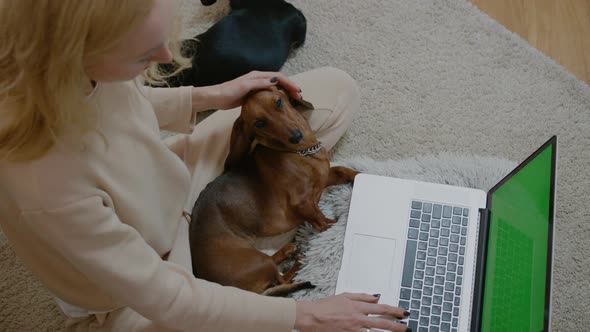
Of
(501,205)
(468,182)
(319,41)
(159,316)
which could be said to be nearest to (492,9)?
(319,41)

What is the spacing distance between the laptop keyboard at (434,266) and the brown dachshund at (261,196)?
30 cm

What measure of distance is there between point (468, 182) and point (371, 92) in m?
0.62

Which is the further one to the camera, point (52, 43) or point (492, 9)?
point (492, 9)

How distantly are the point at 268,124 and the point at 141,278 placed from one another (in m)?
0.66

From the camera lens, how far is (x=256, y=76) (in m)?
1.61

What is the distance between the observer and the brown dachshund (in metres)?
1.57

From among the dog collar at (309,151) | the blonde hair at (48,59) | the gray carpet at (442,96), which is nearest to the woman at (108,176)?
the blonde hair at (48,59)

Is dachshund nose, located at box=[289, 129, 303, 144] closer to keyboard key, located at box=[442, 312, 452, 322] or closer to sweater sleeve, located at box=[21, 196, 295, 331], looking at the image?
sweater sleeve, located at box=[21, 196, 295, 331]

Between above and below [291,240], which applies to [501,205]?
above

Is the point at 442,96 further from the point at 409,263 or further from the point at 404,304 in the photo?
the point at 404,304

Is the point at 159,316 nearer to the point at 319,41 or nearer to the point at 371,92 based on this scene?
the point at 371,92

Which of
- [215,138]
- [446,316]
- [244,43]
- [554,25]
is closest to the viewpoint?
[446,316]

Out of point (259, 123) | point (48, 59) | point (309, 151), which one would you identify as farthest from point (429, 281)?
point (48, 59)

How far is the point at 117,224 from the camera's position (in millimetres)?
1021
